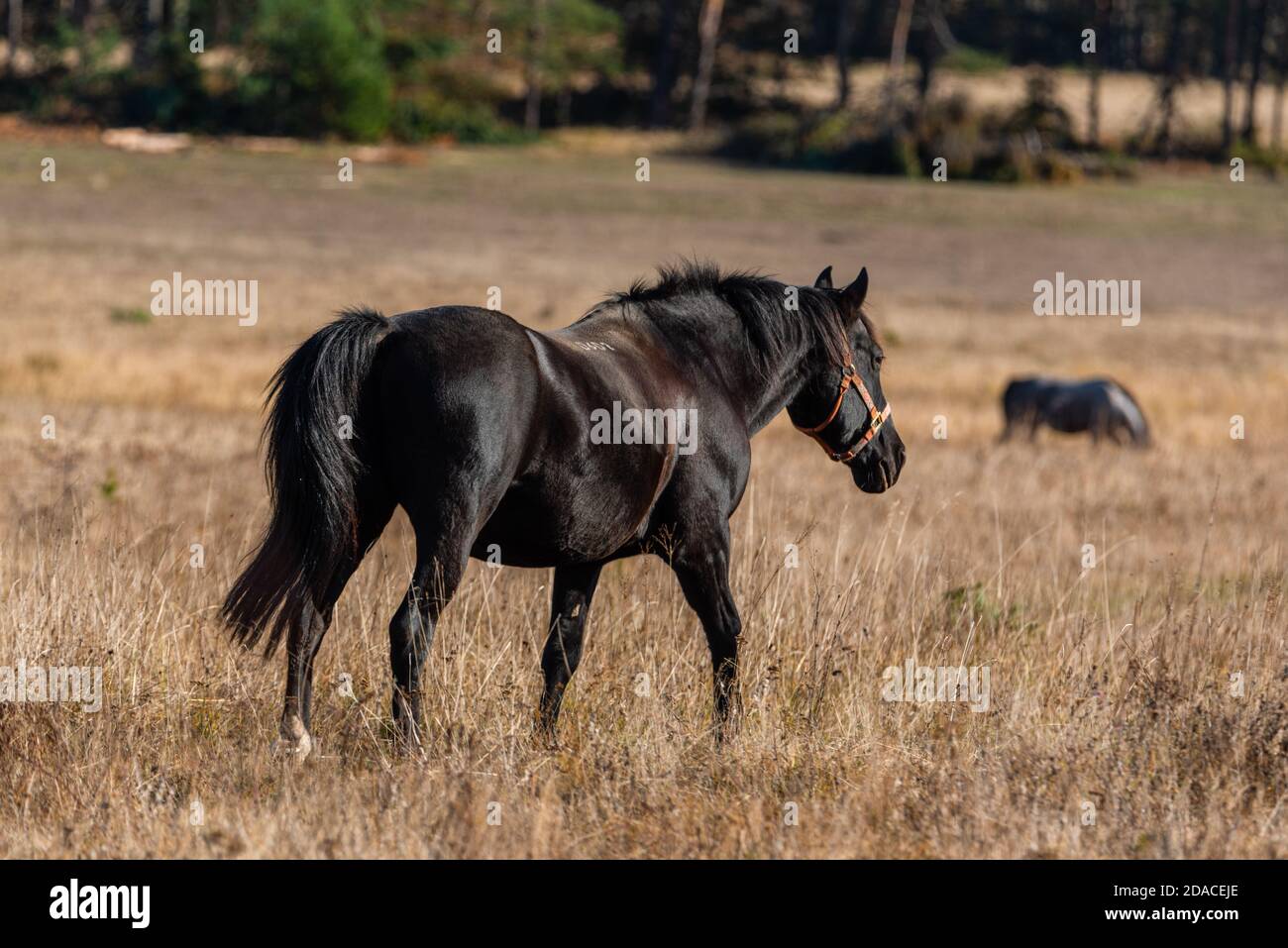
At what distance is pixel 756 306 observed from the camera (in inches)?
261

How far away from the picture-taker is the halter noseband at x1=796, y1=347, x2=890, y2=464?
682 centimetres

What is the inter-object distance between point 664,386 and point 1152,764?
7.27 feet

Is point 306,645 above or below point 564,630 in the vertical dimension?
above

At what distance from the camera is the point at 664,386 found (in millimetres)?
6086

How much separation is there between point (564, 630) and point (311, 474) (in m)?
1.25

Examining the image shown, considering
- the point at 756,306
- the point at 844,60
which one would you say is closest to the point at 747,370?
the point at 756,306

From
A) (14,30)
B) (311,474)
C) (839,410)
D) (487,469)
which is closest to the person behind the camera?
(487,469)

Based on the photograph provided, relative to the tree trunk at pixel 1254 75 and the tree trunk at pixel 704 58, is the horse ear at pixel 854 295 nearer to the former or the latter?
the tree trunk at pixel 704 58

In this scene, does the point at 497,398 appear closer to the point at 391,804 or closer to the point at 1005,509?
the point at 391,804

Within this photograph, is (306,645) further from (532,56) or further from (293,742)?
(532,56)

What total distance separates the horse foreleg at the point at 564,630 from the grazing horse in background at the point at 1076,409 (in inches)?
575

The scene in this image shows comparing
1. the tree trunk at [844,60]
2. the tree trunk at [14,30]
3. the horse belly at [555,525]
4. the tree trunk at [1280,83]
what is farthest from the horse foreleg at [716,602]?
the tree trunk at [14,30]

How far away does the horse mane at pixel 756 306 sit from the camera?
655 centimetres
